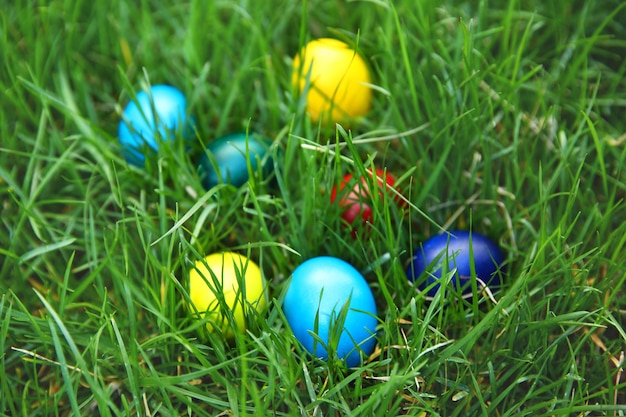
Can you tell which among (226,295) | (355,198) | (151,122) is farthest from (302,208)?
(151,122)

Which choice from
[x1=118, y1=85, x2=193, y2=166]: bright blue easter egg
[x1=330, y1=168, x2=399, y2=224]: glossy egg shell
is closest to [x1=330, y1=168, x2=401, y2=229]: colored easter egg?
[x1=330, y1=168, x2=399, y2=224]: glossy egg shell

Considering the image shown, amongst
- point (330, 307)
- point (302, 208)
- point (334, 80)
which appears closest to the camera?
point (330, 307)

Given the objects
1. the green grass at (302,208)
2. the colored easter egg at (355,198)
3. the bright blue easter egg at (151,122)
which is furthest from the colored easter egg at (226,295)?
the bright blue easter egg at (151,122)

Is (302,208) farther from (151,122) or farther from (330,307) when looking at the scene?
(151,122)

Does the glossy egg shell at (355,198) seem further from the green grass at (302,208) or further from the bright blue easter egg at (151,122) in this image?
the bright blue easter egg at (151,122)

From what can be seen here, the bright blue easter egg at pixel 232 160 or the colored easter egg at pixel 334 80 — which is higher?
the colored easter egg at pixel 334 80

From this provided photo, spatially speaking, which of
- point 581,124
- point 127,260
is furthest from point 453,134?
point 127,260

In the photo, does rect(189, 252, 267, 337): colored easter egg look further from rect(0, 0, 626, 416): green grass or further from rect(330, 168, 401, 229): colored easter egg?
rect(330, 168, 401, 229): colored easter egg
